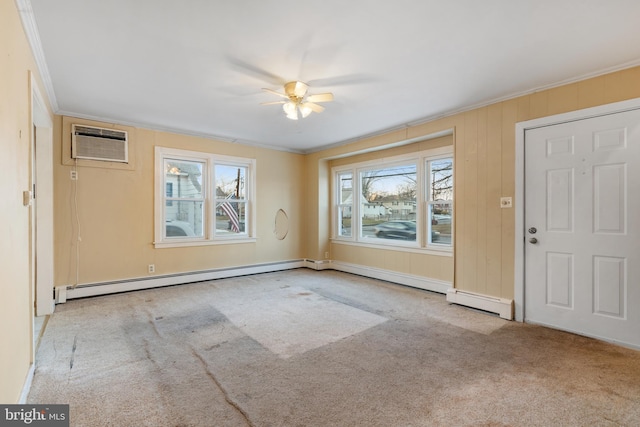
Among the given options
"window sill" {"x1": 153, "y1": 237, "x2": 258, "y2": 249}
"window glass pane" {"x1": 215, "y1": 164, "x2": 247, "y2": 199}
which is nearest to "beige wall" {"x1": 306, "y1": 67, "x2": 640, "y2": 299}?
"window glass pane" {"x1": 215, "y1": 164, "x2": 247, "y2": 199}

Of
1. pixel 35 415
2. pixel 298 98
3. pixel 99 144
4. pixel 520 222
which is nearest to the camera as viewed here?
pixel 35 415

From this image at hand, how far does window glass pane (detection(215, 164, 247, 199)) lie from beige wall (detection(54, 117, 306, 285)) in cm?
28

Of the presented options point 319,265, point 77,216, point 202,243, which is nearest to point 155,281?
point 202,243

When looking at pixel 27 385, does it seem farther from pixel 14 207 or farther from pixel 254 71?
pixel 254 71

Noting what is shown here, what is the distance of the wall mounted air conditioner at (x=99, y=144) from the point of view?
164 inches

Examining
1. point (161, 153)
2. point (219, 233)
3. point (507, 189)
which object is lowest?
point (219, 233)

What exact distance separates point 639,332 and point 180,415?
3.77 m

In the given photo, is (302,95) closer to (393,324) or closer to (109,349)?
(393,324)

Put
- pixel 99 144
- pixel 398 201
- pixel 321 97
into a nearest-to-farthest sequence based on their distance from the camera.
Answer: pixel 321 97 → pixel 99 144 → pixel 398 201

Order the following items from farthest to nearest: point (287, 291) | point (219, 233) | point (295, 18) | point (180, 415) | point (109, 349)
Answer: point (219, 233) < point (287, 291) < point (109, 349) < point (295, 18) < point (180, 415)

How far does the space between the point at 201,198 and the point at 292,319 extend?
2.96m

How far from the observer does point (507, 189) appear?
3545 millimetres

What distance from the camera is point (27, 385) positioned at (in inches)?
80.4

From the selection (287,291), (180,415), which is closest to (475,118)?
(287,291)
